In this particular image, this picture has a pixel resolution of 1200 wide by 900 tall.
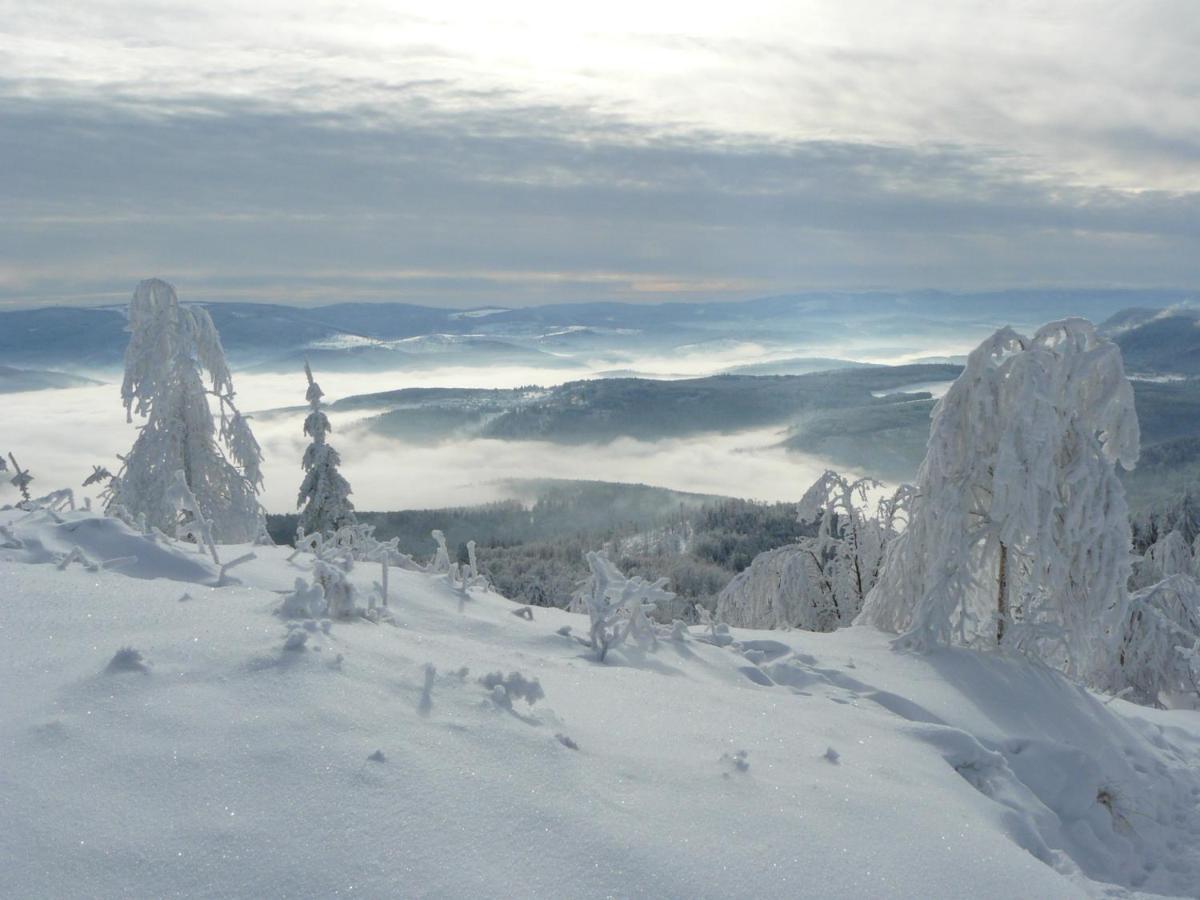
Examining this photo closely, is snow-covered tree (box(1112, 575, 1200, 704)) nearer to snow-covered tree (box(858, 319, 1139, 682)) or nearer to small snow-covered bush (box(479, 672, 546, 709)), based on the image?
snow-covered tree (box(858, 319, 1139, 682))

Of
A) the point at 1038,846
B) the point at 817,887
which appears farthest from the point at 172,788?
the point at 1038,846

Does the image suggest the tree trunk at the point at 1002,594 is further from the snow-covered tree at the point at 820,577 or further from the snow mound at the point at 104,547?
the snow mound at the point at 104,547

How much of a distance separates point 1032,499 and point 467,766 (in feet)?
23.1

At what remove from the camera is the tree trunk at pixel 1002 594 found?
357 inches

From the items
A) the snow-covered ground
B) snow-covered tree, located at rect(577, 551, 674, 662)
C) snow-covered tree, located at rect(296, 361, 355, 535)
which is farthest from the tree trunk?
snow-covered tree, located at rect(296, 361, 355, 535)

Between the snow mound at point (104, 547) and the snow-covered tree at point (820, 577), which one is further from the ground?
the snow mound at point (104, 547)

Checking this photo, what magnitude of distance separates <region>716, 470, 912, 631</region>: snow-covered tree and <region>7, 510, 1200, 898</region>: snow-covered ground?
31.8ft

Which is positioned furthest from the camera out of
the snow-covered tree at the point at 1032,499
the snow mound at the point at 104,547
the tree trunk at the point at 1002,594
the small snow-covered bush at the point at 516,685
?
the tree trunk at the point at 1002,594

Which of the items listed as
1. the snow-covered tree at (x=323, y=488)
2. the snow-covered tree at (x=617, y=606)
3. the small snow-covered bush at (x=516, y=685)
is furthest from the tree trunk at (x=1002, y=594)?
the snow-covered tree at (x=323, y=488)

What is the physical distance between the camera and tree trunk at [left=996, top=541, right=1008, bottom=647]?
9.07m

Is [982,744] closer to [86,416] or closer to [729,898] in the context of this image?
[729,898]

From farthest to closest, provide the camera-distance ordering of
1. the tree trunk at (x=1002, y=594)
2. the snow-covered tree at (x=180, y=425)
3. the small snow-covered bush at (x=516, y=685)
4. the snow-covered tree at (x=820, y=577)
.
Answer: the snow-covered tree at (x=820, y=577), the snow-covered tree at (x=180, y=425), the tree trunk at (x=1002, y=594), the small snow-covered bush at (x=516, y=685)

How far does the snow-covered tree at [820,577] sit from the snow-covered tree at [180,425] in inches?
410

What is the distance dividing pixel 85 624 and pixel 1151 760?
8.74m
